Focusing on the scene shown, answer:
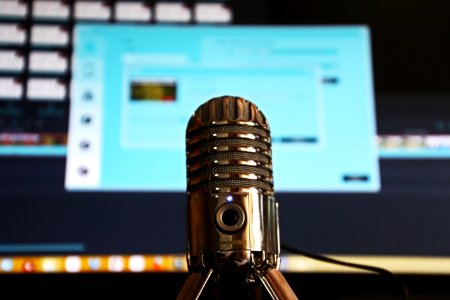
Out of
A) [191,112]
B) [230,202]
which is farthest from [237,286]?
[191,112]

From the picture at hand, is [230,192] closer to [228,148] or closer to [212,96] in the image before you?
[228,148]

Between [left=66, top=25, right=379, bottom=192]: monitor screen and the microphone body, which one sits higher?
[left=66, top=25, right=379, bottom=192]: monitor screen

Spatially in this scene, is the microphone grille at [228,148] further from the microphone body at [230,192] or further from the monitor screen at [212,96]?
the monitor screen at [212,96]

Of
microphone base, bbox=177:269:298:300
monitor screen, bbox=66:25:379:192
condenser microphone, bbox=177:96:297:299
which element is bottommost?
microphone base, bbox=177:269:298:300

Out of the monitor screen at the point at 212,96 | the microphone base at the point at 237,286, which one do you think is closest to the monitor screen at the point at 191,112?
the monitor screen at the point at 212,96

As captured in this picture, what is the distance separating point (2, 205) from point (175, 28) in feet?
1.41

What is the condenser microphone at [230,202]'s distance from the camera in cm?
47

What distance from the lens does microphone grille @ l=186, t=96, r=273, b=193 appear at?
485mm

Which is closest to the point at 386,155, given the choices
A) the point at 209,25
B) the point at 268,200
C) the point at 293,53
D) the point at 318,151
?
the point at 318,151

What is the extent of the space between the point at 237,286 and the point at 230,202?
7 cm

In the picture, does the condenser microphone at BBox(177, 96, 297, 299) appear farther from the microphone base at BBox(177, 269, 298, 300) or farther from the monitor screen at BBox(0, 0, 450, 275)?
the monitor screen at BBox(0, 0, 450, 275)

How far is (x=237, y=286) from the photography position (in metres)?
0.49

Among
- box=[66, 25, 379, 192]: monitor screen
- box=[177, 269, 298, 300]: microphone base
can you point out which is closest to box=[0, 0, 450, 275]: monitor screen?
box=[66, 25, 379, 192]: monitor screen

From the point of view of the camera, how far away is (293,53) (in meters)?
1.08
